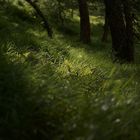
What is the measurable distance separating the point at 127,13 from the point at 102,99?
8.61m

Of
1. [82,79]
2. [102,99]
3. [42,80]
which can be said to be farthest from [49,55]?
[102,99]

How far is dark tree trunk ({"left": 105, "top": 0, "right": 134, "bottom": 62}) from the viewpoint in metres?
11.9

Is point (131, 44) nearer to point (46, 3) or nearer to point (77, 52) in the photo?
point (77, 52)

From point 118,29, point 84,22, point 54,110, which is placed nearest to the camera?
point 54,110

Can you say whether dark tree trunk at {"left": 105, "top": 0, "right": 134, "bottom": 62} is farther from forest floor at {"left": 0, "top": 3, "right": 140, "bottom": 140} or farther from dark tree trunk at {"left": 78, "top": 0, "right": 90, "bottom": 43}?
dark tree trunk at {"left": 78, "top": 0, "right": 90, "bottom": 43}

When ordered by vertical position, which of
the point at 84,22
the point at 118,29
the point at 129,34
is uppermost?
the point at 118,29

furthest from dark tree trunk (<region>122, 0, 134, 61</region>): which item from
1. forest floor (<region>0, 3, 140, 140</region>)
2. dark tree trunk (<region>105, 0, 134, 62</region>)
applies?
forest floor (<region>0, 3, 140, 140</region>)

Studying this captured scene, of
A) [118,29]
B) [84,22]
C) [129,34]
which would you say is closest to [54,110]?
[118,29]

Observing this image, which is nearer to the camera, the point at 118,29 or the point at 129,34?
the point at 118,29

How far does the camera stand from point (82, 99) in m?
5.04

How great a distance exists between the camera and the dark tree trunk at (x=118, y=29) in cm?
1189

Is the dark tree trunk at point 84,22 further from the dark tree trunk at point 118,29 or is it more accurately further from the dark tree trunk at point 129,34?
the dark tree trunk at point 118,29

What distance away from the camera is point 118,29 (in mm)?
12219

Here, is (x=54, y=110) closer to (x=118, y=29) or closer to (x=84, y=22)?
(x=118, y=29)
